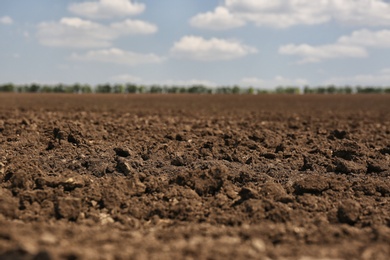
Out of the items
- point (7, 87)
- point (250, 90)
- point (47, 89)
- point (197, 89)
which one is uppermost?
point (7, 87)

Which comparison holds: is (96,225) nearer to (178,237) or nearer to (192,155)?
(178,237)

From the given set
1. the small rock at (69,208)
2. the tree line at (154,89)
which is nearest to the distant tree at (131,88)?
the tree line at (154,89)

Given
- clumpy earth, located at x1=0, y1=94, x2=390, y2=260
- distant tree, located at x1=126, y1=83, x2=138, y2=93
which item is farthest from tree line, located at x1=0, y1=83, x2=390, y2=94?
clumpy earth, located at x1=0, y1=94, x2=390, y2=260

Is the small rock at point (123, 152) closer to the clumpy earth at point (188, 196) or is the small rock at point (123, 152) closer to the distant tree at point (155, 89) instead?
the clumpy earth at point (188, 196)

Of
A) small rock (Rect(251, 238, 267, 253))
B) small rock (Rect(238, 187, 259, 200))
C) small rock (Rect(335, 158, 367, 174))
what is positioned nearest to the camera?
small rock (Rect(251, 238, 267, 253))

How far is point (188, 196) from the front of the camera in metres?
6.34

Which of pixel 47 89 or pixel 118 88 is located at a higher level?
pixel 118 88

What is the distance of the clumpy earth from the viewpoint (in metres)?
3.97

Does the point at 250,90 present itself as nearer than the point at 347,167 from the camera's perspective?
No

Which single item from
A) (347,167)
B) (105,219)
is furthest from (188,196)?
(347,167)

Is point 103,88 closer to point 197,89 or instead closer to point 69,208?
point 197,89

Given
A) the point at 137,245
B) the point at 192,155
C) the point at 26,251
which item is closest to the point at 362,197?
the point at 192,155

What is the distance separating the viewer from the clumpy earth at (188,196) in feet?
13.0

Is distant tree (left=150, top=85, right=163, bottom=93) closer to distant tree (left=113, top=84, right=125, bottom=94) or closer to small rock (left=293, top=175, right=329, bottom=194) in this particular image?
distant tree (left=113, top=84, right=125, bottom=94)
